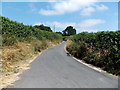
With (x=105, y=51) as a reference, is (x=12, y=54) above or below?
below

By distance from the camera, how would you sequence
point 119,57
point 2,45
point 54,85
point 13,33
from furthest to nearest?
point 13,33 < point 2,45 < point 119,57 < point 54,85

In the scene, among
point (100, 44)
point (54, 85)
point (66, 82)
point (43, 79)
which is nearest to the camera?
point (54, 85)

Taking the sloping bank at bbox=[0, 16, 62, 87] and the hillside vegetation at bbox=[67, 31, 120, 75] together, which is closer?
the sloping bank at bbox=[0, 16, 62, 87]

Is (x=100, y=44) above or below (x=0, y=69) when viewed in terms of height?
above

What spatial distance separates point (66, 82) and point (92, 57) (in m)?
5.10

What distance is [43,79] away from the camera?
6.96 m

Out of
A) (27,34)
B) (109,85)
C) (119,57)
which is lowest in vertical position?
(109,85)

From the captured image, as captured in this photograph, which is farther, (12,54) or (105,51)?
(12,54)

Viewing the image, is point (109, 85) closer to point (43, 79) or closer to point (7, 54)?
point (43, 79)

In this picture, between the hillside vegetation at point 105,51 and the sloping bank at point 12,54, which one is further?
the hillside vegetation at point 105,51

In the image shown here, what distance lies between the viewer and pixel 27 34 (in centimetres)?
2102

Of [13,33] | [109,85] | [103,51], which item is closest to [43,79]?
[109,85]

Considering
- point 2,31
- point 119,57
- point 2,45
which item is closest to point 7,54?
point 2,45

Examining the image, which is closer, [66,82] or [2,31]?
[66,82]
